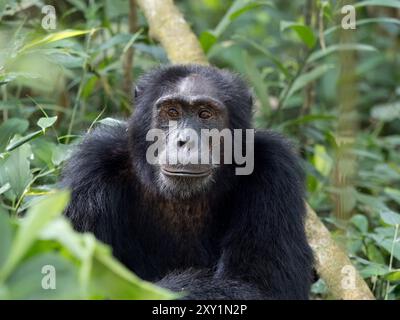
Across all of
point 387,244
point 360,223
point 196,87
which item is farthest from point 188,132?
point 360,223

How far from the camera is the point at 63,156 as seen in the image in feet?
19.8

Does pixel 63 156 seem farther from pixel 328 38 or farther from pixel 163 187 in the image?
pixel 328 38

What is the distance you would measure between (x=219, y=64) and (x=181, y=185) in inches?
249

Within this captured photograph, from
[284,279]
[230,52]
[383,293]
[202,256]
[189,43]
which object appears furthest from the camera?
[230,52]

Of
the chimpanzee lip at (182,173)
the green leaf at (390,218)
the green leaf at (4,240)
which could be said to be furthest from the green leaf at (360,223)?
the green leaf at (4,240)

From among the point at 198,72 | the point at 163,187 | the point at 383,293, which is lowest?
the point at 383,293

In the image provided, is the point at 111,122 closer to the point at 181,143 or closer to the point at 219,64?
the point at 181,143

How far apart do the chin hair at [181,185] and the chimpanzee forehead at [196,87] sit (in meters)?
0.66

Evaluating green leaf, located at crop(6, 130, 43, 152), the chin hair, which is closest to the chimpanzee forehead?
the chin hair

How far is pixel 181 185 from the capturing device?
5535mm

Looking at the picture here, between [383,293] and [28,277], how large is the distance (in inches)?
197
